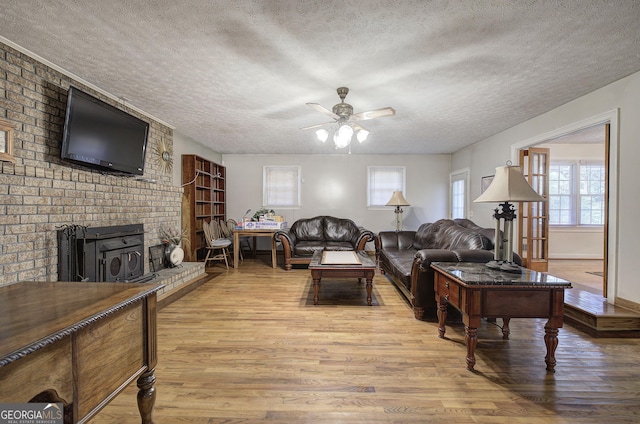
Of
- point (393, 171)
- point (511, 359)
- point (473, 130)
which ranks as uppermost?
point (473, 130)

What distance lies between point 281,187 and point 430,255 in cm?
475

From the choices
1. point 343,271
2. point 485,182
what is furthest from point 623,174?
point 343,271

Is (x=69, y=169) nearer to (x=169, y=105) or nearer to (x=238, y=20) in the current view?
(x=169, y=105)

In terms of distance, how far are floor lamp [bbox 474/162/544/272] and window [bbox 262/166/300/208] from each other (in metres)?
5.09

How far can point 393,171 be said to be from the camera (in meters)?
6.96

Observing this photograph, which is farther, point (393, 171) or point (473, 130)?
point (393, 171)

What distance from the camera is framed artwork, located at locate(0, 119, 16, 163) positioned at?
7.12 ft

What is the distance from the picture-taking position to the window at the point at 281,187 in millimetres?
6938

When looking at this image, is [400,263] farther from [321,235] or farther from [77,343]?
[77,343]

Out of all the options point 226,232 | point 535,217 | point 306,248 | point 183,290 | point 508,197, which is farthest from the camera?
point 226,232

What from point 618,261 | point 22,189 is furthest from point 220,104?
point 618,261

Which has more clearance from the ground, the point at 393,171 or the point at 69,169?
the point at 393,171

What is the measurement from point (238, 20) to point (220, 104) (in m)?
1.76

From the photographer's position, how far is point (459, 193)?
6414 mm
